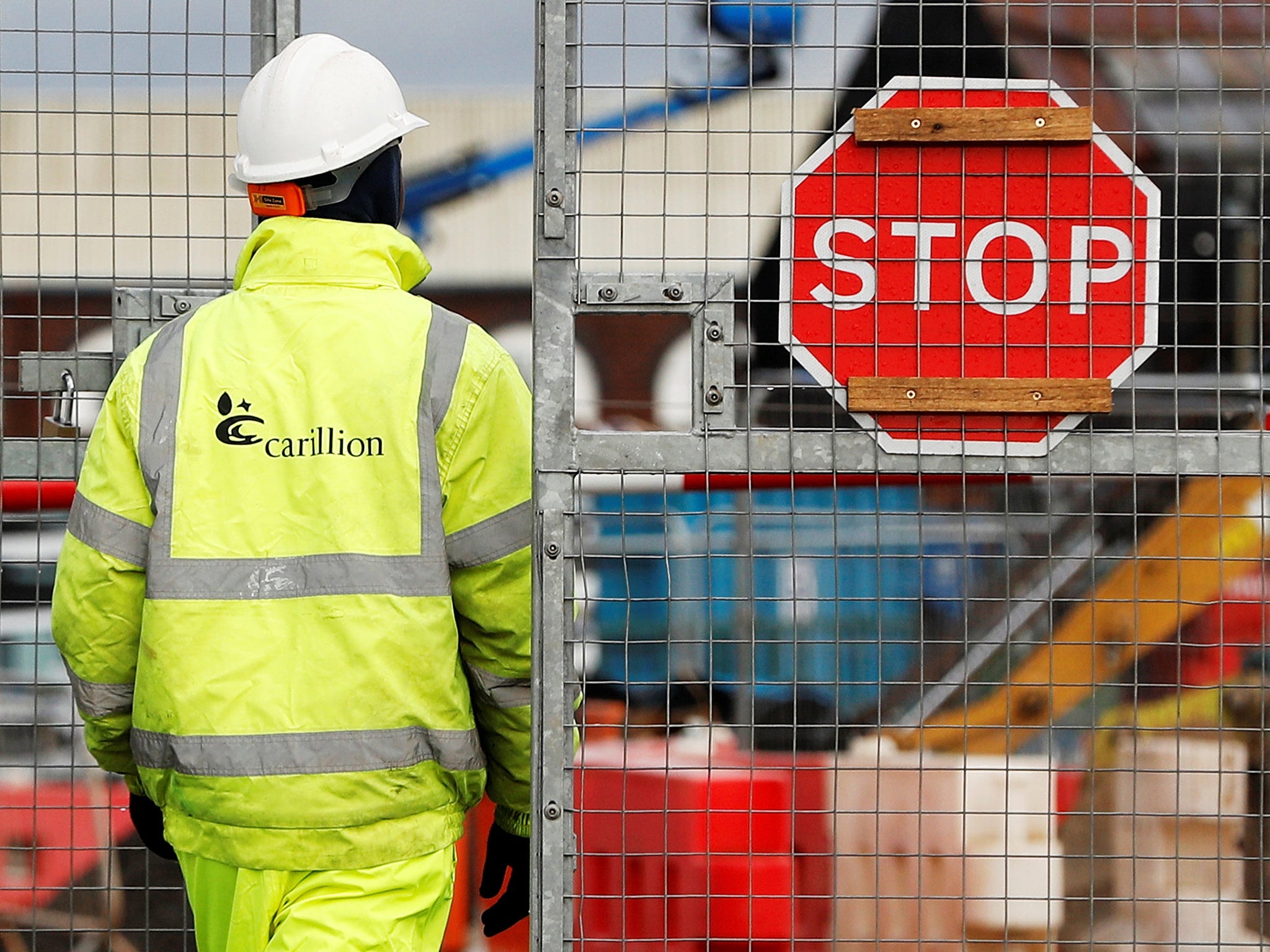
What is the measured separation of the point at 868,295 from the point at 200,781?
131cm

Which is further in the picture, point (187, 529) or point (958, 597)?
point (958, 597)

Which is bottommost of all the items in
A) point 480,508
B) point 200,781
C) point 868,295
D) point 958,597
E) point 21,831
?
point 21,831

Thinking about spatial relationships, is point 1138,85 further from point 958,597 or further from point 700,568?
point 700,568

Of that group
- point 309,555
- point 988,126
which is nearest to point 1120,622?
point 988,126

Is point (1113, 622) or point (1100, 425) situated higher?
point (1100, 425)

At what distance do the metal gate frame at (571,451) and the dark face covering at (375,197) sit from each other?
304 mm

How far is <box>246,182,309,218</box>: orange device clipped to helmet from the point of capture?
240 centimetres

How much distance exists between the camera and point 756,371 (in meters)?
2.53

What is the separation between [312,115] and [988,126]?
111 centimetres

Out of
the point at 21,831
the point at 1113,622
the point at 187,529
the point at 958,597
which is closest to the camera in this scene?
the point at 187,529

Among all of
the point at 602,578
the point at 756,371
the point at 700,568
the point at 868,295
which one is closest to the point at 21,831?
the point at 602,578

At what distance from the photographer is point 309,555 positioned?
2.25m

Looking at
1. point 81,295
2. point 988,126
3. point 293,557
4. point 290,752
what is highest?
point 988,126

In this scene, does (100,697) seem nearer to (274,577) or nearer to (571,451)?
(274,577)
